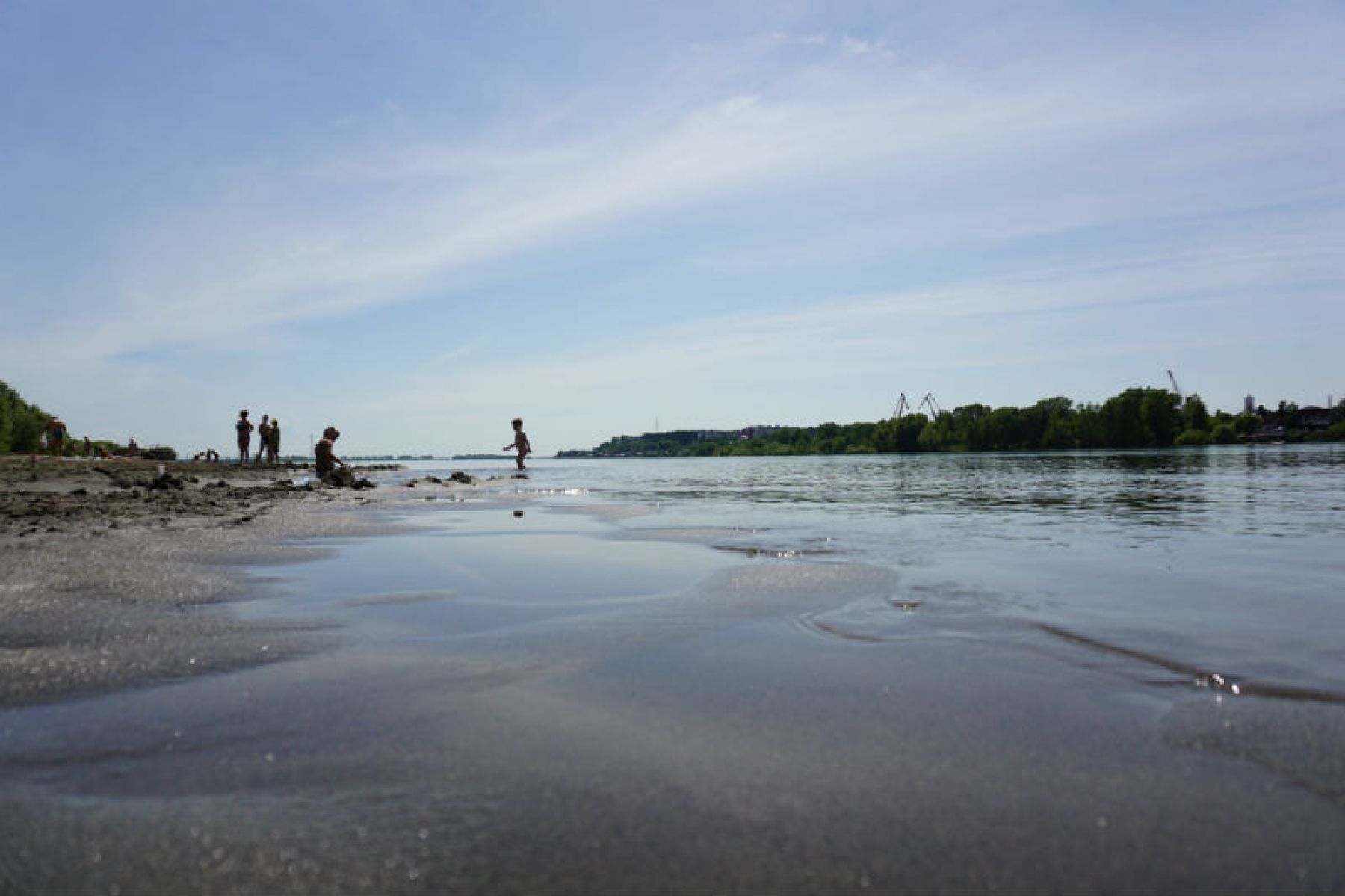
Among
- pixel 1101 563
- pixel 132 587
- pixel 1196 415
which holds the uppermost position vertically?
pixel 1196 415

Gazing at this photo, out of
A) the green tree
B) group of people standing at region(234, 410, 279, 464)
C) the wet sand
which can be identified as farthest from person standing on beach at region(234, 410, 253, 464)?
the green tree

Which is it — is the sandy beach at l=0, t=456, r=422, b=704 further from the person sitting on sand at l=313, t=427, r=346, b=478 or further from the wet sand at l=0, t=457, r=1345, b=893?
the person sitting on sand at l=313, t=427, r=346, b=478

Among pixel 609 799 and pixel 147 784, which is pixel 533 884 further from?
pixel 147 784

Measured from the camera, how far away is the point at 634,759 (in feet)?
9.81

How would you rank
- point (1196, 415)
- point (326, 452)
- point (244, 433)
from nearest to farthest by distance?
point (326, 452) → point (244, 433) → point (1196, 415)

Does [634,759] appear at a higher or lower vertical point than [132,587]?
lower

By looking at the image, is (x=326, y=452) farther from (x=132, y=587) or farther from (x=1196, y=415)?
(x=1196, y=415)

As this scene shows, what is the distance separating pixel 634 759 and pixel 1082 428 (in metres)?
143

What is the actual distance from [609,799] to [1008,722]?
182 centimetres

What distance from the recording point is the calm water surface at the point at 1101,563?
15.5ft

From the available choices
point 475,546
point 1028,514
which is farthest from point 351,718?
point 1028,514

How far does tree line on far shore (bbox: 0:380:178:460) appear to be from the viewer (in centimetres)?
4444

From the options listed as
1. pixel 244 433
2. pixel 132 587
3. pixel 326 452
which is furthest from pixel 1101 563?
pixel 244 433

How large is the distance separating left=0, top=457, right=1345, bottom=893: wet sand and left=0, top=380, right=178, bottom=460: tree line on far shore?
50.7 m
